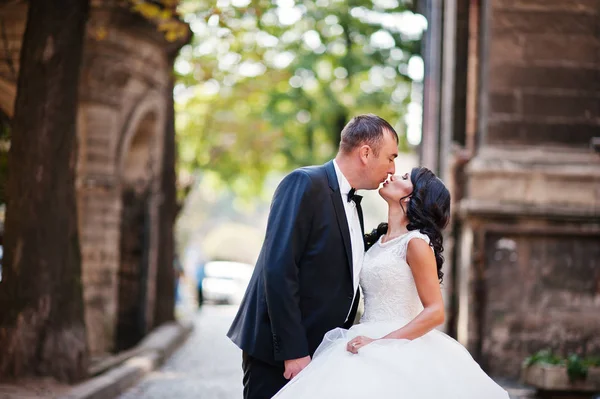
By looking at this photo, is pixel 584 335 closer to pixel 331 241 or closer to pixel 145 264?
pixel 331 241

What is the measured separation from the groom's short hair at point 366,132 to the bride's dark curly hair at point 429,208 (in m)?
0.32

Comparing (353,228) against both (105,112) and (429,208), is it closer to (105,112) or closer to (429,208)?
(429,208)

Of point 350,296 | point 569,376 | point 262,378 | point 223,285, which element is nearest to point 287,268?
point 350,296

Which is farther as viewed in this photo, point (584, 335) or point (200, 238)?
point (200, 238)

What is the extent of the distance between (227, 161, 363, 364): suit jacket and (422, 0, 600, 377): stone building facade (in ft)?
23.0

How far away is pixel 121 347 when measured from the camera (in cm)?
2062

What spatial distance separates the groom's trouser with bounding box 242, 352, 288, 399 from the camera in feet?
16.1

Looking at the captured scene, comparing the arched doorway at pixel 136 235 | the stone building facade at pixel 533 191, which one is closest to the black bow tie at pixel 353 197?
the stone building facade at pixel 533 191

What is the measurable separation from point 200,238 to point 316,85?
200 feet

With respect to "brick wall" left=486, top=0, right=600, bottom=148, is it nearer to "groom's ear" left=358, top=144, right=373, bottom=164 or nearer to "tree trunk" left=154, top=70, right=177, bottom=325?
"groom's ear" left=358, top=144, right=373, bottom=164

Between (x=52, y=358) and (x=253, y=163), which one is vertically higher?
(x=253, y=163)

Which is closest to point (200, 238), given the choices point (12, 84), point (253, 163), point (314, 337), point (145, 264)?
point (253, 163)

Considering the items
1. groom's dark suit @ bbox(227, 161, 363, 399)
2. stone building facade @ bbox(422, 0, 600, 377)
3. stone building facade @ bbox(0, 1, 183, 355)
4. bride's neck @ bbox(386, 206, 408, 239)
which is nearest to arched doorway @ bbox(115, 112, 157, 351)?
stone building facade @ bbox(0, 1, 183, 355)

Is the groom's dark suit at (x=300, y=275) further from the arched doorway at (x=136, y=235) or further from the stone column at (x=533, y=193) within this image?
the arched doorway at (x=136, y=235)
